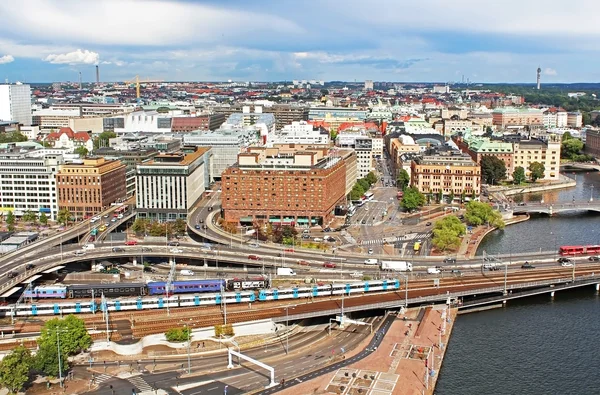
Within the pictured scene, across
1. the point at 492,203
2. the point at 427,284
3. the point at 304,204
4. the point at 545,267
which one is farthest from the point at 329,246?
the point at 492,203

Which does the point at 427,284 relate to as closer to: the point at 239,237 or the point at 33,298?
the point at 239,237

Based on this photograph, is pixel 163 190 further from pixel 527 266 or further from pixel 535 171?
pixel 535 171

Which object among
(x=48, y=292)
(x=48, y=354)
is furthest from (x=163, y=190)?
(x=48, y=354)

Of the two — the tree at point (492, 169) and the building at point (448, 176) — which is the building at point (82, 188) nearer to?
the building at point (448, 176)

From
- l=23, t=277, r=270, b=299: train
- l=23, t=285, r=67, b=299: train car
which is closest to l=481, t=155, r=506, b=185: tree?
l=23, t=277, r=270, b=299: train

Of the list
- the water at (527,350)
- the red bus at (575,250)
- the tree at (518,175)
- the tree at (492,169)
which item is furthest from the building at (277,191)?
the tree at (518,175)

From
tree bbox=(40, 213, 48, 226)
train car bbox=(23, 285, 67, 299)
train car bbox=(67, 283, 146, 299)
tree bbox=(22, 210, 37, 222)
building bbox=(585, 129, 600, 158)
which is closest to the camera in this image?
train car bbox=(23, 285, 67, 299)

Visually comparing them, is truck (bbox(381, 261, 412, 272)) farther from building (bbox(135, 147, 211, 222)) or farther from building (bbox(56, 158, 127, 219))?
building (bbox(56, 158, 127, 219))
